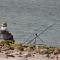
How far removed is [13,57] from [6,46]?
2.99 feet

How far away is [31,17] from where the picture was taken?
19141mm

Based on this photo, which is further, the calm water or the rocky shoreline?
the calm water

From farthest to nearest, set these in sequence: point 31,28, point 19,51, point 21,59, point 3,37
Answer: point 31,28, point 3,37, point 19,51, point 21,59

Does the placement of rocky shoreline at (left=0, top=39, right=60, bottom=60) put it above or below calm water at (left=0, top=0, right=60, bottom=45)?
below

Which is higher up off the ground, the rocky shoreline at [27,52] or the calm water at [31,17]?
the calm water at [31,17]

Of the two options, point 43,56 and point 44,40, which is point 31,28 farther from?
point 43,56

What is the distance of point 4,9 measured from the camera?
72.5 ft

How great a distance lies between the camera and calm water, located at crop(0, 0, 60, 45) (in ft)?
48.4

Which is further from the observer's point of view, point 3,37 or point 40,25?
point 40,25

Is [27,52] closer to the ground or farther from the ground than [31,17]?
closer to the ground

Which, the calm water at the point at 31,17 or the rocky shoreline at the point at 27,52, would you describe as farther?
the calm water at the point at 31,17

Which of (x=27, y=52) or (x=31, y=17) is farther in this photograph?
(x=31, y=17)

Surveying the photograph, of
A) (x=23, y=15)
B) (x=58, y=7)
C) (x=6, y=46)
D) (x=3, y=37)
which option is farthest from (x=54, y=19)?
(x=6, y=46)

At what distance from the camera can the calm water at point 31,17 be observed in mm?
14751
